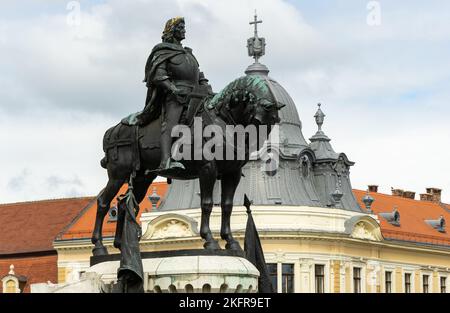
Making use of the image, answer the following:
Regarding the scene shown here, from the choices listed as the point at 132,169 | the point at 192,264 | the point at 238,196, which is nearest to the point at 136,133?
the point at 132,169

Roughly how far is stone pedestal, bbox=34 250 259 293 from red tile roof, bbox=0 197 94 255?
50.3 meters

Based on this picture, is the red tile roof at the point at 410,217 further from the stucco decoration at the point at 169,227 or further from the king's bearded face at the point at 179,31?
Answer: the king's bearded face at the point at 179,31

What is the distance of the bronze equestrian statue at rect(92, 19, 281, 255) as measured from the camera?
55.7 feet

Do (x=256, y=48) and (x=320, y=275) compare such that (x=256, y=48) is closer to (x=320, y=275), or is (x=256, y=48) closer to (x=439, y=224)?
(x=320, y=275)

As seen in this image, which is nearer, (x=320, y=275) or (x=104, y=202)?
(x=104, y=202)

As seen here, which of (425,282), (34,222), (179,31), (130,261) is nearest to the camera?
(130,261)

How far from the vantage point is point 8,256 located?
67.8m

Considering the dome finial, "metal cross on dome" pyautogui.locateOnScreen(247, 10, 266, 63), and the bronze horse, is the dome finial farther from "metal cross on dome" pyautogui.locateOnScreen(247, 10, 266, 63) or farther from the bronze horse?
the bronze horse

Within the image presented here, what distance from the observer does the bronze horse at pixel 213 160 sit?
16969 millimetres

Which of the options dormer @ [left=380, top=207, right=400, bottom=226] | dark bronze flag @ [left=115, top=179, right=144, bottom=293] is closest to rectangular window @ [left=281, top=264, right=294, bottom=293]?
dormer @ [left=380, top=207, right=400, bottom=226]

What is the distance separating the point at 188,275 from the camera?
16.7 m

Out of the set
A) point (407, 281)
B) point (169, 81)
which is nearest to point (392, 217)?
point (407, 281)

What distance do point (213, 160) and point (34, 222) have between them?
53117mm
